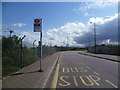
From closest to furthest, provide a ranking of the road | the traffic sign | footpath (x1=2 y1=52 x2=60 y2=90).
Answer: footpath (x1=2 y1=52 x2=60 y2=90), the road, the traffic sign

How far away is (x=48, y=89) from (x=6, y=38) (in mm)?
7143

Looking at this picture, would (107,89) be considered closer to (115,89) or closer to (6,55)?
(115,89)

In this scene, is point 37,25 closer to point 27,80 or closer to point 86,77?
point 27,80

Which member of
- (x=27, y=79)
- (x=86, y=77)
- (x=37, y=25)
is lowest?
(x=86, y=77)

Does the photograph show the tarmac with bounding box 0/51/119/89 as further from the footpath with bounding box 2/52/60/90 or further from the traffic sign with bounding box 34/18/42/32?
the traffic sign with bounding box 34/18/42/32

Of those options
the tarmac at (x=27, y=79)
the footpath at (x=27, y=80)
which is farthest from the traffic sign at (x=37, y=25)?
the footpath at (x=27, y=80)

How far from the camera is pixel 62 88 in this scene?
6.17 metres

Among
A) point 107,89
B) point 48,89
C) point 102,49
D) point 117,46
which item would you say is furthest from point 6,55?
point 102,49

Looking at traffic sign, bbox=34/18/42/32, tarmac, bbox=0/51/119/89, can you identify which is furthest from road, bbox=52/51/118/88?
traffic sign, bbox=34/18/42/32

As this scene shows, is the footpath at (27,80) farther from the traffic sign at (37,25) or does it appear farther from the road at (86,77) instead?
the traffic sign at (37,25)

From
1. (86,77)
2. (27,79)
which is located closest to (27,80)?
(27,79)

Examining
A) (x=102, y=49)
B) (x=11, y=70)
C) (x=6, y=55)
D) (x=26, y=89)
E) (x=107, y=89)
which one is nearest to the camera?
(x=26, y=89)

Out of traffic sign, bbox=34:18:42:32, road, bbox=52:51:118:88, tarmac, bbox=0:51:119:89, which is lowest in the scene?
road, bbox=52:51:118:88

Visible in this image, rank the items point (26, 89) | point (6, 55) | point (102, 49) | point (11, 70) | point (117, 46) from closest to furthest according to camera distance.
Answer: point (26, 89) → point (11, 70) → point (6, 55) → point (117, 46) → point (102, 49)
